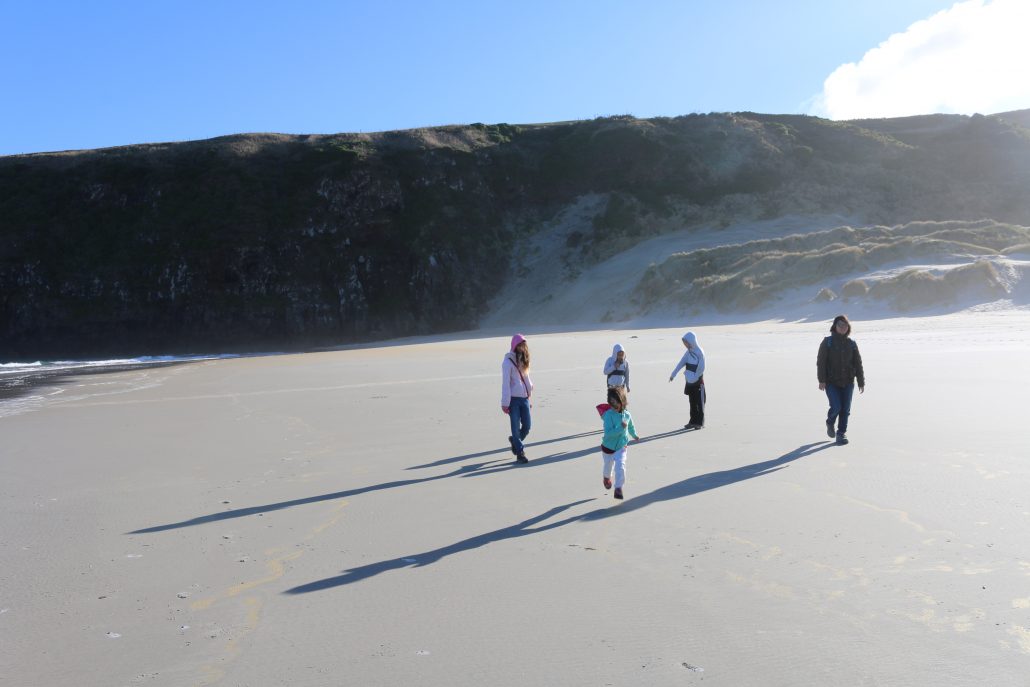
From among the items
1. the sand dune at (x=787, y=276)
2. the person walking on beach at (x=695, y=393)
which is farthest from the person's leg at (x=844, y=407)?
the sand dune at (x=787, y=276)

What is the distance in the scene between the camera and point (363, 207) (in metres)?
51.4

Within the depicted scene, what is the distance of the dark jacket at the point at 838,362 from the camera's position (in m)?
8.83

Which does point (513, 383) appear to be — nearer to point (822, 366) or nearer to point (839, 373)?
point (822, 366)

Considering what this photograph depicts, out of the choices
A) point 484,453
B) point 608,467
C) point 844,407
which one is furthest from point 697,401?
point 608,467

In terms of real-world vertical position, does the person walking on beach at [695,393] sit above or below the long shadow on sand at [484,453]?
above

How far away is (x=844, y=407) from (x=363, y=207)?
45.9 meters

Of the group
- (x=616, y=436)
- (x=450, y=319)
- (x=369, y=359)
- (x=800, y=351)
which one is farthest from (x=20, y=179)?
(x=616, y=436)

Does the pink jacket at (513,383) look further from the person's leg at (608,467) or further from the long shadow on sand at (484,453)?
the person's leg at (608,467)

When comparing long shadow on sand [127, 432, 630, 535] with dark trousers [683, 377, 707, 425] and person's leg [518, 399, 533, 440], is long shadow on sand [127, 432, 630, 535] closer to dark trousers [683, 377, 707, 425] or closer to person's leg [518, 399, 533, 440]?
person's leg [518, 399, 533, 440]

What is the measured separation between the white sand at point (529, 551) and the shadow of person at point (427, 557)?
0.03 meters

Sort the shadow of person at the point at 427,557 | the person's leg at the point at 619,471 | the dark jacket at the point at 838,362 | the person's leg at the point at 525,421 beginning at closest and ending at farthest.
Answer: the shadow of person at the point at 427,557 < the person's leg at the point at 619,471 < the person's leg at the point at 525,421 < the dark jacket at the point at 838,362

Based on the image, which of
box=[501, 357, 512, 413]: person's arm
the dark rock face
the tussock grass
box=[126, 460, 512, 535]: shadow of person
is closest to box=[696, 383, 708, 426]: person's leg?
box=[501, 357, 512, 413]: person's arm

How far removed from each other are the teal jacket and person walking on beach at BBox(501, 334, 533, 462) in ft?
5.77

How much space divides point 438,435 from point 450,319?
123 ft
